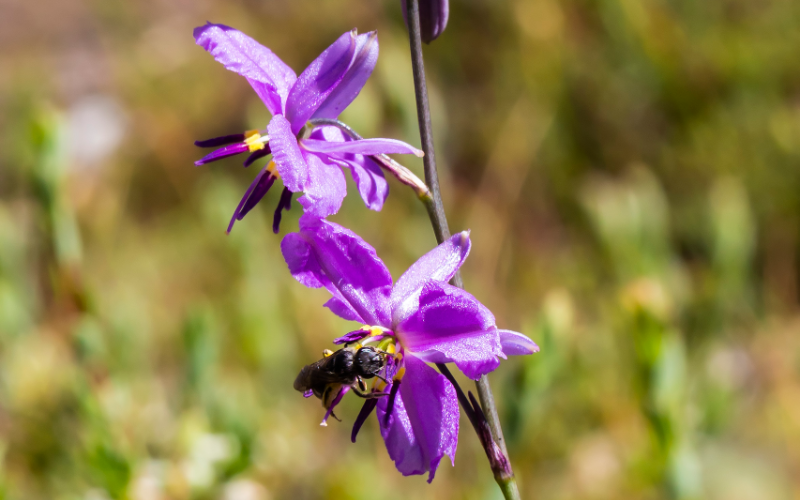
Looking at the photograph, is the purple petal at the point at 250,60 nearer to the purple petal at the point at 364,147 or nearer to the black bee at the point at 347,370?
the purple petal at the point at 364,147

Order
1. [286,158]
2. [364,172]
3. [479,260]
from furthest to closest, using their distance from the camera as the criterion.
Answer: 1. [479,260]
2. [364,172]
3. [286,158]

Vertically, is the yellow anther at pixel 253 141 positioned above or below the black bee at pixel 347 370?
above

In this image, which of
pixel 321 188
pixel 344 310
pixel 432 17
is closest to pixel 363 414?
pixel 344 310

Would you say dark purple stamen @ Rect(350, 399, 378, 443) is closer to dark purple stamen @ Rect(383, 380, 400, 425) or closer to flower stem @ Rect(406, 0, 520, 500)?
dark purple stamen @ Rect(383, 380, 400, 425)

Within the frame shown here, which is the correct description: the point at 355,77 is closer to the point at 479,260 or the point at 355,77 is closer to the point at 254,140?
the point at 254,140

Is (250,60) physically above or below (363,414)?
above

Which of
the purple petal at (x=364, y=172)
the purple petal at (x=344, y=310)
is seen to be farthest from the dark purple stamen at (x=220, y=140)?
the purple petal at (x=344, y=310)

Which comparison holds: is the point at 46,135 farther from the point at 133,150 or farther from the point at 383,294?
the point at 133,150
